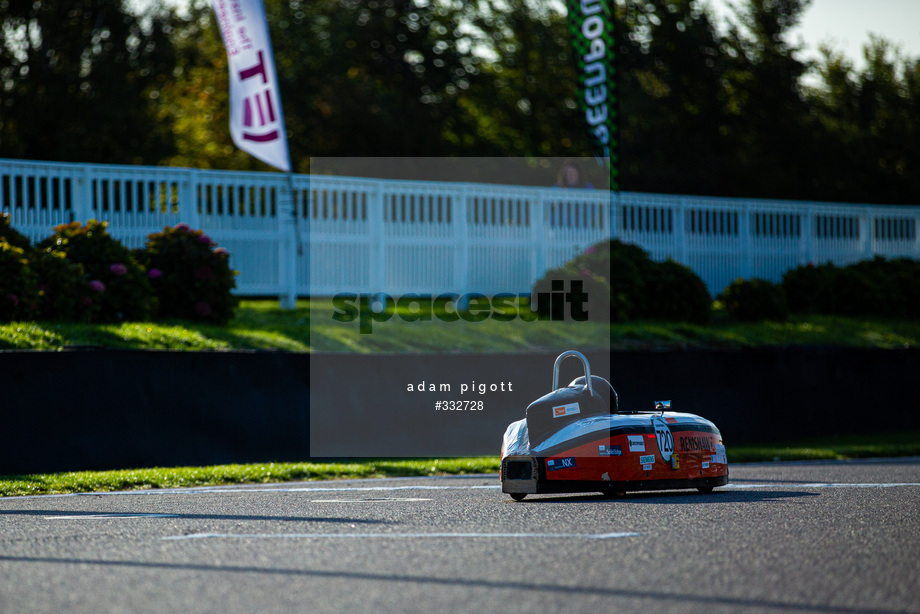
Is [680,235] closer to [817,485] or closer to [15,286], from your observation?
[817,485]

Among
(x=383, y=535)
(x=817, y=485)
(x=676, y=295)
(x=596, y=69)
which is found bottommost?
(x=817, y=485)

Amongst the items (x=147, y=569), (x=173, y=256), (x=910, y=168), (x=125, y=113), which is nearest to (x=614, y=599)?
(x=147, y=569)

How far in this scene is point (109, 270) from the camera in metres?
16.1

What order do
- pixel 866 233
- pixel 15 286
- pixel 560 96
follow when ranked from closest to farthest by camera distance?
pixel 15 286 < pixel 866 233 < pixel 560 96

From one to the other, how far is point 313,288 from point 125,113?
15625 mm

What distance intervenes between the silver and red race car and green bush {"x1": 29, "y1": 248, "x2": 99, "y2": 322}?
7775 mm

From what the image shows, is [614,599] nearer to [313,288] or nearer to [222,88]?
[313,288]

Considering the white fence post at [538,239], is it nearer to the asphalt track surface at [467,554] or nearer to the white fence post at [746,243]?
the white fence post at [746,243]

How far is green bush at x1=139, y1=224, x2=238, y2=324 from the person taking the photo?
16.9m

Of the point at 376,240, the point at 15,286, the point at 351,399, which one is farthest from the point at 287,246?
the point at 15,286

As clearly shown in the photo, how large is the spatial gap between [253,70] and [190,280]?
398 cm

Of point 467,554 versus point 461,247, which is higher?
point 461,247

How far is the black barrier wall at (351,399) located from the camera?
12.8m

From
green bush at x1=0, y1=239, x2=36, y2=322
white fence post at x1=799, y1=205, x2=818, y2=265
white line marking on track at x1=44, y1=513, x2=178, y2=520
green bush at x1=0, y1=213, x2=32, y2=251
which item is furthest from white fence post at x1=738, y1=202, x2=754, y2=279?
white line marking on track at x1=44, y1=513, x2=178, y2=520
